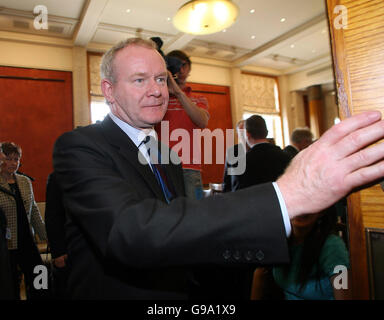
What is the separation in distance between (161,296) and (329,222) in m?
0.97

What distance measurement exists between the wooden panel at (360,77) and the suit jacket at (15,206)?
2.71 metres

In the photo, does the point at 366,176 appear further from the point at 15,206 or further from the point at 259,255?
the point at 15,206

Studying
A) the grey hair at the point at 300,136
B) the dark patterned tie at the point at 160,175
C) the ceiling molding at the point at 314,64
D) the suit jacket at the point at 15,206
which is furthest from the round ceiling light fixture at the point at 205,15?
the ceiling molding at the point at 314,64

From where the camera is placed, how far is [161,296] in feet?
3.05

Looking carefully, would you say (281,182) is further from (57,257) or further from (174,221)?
(57,257)

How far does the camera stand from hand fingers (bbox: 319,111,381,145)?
0.52 meters

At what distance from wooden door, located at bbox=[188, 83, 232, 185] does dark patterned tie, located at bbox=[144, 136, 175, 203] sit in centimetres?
770

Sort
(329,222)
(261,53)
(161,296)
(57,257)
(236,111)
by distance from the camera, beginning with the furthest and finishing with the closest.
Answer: (236,111) < (261,53) < (57,257) < (329,222) < (161,296)

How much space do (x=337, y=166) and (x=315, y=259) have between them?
1.09 m

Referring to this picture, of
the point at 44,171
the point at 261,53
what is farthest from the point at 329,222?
the point at 261,53

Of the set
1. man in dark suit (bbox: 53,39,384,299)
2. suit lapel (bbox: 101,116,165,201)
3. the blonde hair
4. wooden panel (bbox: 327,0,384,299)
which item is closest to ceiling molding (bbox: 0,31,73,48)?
the blonde hair

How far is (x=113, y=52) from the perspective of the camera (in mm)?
1217

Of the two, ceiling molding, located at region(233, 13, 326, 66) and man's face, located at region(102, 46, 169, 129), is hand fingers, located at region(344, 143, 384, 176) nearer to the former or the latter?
man's face, located at region(102, 46, 169, 129)

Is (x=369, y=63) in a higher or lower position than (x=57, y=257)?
higher
